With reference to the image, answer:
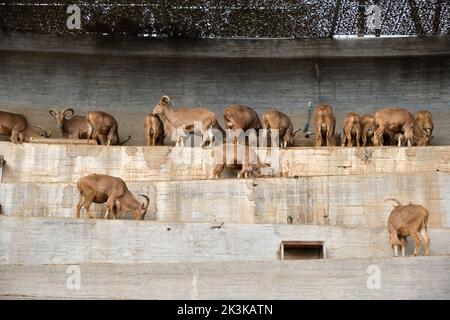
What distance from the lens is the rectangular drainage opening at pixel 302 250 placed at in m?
19.9

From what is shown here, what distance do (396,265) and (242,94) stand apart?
12786mm

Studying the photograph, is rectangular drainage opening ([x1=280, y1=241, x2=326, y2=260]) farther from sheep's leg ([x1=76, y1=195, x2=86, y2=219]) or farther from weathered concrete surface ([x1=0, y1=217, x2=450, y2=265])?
sheep's leg ([x1=76, y1=195, x2=86, y2=219])

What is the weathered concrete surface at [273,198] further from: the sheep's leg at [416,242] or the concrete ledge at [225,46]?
the concrete ledge at [225,46]

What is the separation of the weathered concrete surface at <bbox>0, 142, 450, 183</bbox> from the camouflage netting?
5824mm


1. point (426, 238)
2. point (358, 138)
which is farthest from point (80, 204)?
point (358, 138)

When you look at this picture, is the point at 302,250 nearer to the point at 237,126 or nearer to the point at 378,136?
the point at 237,126

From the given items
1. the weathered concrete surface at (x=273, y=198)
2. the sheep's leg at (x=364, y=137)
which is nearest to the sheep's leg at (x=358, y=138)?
the sheep's leg at (x=364, y=137)

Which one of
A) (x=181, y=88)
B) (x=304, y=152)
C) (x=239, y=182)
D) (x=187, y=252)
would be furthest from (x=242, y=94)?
(x=187, y=252)

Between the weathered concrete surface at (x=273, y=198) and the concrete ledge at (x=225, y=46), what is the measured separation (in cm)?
842

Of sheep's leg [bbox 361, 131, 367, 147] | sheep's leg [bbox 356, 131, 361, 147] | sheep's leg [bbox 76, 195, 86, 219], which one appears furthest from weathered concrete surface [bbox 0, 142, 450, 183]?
sheep's leg [bbox 76, 195, 86, 219]

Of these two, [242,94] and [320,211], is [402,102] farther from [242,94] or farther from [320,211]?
[320,211]

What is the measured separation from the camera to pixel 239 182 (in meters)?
21.8

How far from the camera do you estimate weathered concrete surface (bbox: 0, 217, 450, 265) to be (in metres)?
19.5

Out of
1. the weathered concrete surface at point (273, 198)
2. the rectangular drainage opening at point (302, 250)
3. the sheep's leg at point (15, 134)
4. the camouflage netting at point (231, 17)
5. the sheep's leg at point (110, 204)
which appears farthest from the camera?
the camouflage netting at point (231, 17)
